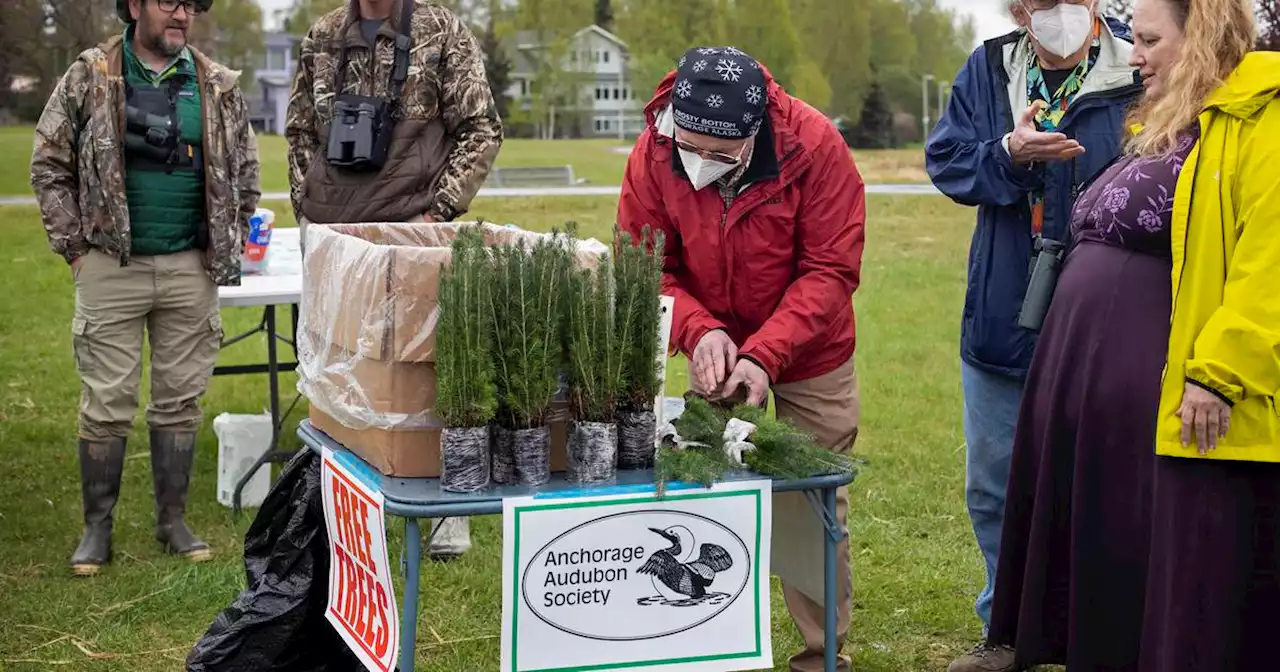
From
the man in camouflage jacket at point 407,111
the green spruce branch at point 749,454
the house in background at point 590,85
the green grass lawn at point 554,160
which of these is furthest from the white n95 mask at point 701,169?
the house in background at point 590,85

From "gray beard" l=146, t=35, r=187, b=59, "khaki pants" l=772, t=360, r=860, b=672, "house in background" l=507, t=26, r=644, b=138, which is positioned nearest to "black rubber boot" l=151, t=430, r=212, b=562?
"gray beard" l=146, t=35, r=187, b=59

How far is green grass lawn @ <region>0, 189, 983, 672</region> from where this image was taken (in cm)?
420

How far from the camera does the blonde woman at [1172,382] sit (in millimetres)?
2699

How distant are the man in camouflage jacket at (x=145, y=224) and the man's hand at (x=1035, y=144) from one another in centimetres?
276

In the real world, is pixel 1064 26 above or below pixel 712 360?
above

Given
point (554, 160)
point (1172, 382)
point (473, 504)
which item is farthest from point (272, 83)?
point (1172, 382)

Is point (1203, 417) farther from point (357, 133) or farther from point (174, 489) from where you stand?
point (174, 489)

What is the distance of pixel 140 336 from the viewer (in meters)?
4.82

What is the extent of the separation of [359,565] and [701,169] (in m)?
1.20

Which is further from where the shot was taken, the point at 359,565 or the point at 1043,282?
the point at 1043,282

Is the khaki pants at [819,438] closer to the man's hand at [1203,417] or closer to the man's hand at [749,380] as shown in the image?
the man's hand at [749,380]

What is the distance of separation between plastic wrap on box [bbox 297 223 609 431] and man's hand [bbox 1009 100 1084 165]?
1133 mm

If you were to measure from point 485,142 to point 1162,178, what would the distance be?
2.44 m

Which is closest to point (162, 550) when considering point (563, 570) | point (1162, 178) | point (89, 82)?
point (89, 82)
